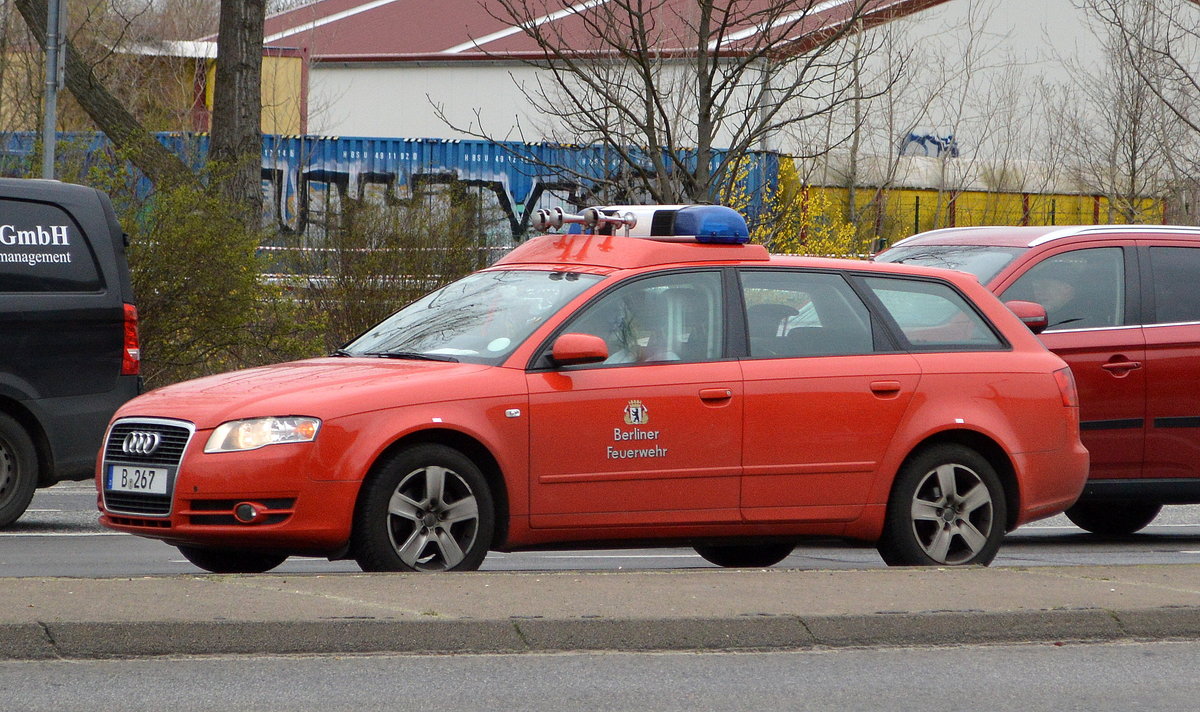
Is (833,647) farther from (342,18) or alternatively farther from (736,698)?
(342,18)

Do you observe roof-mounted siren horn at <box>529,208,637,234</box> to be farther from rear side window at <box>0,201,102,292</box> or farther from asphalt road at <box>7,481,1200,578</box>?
rear side window at <box>0,201,102,292</box>

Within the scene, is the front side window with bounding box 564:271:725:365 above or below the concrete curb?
above

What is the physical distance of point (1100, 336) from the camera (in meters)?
9.91

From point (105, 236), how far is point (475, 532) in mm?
4147

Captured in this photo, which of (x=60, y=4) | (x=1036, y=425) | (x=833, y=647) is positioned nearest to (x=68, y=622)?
(x=833, y=647)

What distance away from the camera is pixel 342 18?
49.8 m

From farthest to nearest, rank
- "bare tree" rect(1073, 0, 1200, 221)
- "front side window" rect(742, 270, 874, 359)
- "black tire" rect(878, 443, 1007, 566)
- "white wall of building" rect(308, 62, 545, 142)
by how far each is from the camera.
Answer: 1. "white wall of building" rect(308, 62, 545, 142)
2. "bare tree" rect(1073, 0, 1200, 221)
3. "black tire" rect(878, 443, 1007, 566)
4. "front side window" rect(742, 270, 874, 359)

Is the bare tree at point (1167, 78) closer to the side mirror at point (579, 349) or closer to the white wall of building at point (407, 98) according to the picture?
the white wall of building at point (407, 98)

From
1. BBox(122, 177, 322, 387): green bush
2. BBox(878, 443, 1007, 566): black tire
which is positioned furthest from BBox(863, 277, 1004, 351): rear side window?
BBox(122, 177, 322, 387): green bush

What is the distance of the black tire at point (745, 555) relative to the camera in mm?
8938

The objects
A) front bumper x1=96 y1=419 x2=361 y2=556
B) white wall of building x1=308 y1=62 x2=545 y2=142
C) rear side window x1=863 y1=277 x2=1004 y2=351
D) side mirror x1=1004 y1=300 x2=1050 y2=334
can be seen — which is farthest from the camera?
white wall of building x1=308 y1=62 x2=545 y2=142

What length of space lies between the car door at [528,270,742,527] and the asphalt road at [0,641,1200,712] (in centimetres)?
141

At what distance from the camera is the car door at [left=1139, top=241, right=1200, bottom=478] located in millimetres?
9906

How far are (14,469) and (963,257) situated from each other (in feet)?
19.0
